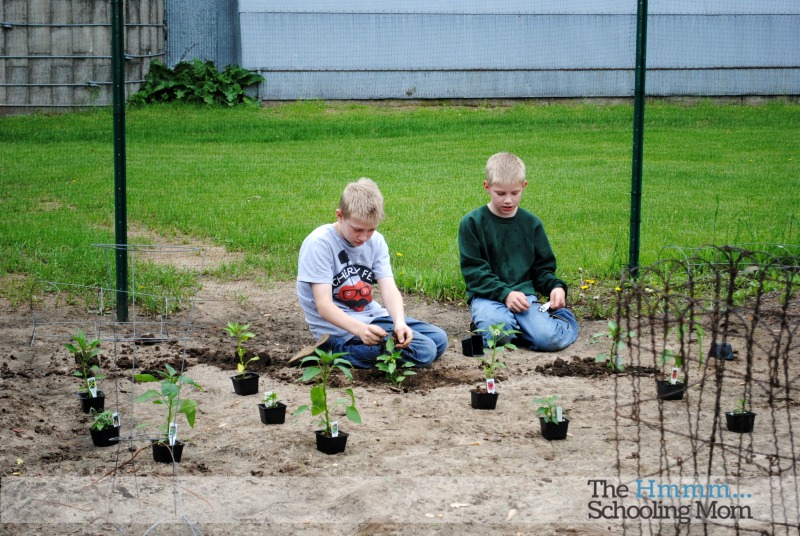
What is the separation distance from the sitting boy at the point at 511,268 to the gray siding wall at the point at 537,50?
12.2 m

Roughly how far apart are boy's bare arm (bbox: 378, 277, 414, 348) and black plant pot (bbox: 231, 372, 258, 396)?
76 cm

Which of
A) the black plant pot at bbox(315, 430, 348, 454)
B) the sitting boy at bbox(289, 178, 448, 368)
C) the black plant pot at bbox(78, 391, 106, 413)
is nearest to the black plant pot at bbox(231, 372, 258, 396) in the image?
the sitting boy at bbox(289, 178, 448, 368)

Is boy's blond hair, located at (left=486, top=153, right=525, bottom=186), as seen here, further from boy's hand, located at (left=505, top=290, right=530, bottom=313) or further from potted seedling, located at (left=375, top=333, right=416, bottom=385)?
potted seedling, located at (left=375, top=333, right=416, bottom=385)

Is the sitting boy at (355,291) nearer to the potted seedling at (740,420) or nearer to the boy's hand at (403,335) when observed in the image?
the boy's hand at (403,335)

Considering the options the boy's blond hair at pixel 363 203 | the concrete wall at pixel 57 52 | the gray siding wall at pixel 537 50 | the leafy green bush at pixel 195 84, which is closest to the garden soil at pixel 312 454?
the boy's blond hair at pixel 363 203

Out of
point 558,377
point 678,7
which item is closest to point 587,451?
point 558,377

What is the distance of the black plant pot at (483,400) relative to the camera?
434cm

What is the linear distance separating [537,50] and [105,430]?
15.2 meters

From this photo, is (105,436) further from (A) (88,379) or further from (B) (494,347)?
(B) (494,347)

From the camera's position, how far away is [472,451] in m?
3.82

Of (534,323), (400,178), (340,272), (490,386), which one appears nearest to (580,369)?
(534,323)

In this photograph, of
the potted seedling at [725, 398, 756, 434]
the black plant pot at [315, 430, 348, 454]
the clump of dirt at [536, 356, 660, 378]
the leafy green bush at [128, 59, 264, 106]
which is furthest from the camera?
the leafy green bush at [128, 59, 264, 106]

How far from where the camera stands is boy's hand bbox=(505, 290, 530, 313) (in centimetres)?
546

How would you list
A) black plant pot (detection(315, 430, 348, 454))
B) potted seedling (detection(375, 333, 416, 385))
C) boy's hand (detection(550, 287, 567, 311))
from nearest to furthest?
black plant pot (detection(315, 430, 348, 454)), potted seedling (detection(375, 333, 416, 385)), boy's hand (detection(550, 287, 567, 311))
